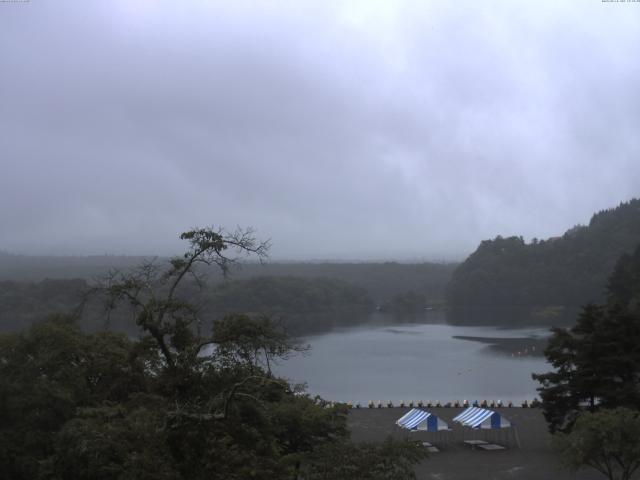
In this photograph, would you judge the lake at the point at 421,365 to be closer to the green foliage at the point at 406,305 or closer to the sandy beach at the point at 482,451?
the sandy beach at the point at 482,451

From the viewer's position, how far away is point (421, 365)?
29828 mm

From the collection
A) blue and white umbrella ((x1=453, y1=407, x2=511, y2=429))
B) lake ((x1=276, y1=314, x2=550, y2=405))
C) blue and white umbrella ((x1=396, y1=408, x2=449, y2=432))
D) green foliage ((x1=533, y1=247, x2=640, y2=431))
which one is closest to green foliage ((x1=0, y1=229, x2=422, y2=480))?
blue and white umbrella ((x1=396, y1=408, x2=449, y2=432))

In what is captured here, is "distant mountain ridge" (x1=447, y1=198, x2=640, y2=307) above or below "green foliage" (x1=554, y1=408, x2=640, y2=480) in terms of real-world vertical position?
above

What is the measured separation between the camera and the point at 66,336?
8.41 metres

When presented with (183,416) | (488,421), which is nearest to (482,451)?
(488,421)

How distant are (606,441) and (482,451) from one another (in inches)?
171

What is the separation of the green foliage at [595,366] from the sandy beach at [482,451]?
0.81 m

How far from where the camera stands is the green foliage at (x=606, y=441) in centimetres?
858

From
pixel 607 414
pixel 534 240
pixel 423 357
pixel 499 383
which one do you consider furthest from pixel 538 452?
pixel 534 240

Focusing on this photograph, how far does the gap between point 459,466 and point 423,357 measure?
20705 millimetres

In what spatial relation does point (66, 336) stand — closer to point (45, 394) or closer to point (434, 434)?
point (45, 394)

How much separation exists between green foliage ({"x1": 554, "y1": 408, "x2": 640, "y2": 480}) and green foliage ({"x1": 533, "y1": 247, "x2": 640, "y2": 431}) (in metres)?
2.55

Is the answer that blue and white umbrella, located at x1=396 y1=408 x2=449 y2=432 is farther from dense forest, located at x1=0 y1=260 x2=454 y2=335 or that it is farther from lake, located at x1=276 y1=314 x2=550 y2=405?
dense forest, located at x1=0 y1=260 x2=454 y2=335

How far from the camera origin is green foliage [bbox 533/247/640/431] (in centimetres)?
1178
